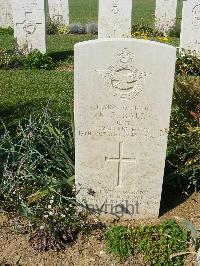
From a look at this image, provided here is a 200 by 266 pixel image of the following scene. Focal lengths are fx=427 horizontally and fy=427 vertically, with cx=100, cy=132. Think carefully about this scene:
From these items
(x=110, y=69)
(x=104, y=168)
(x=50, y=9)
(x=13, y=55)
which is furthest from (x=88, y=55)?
(x=50, y=9)

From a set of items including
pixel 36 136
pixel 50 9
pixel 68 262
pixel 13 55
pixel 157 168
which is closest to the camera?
pixel 68 262

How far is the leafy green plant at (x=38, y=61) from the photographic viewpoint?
9.10m

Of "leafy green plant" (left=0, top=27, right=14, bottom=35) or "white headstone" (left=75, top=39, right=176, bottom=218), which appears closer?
"white headstone" (left=75, top=39, right=176, bottom=218)

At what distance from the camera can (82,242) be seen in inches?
141

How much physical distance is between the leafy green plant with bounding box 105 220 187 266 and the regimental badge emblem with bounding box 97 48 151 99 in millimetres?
1157

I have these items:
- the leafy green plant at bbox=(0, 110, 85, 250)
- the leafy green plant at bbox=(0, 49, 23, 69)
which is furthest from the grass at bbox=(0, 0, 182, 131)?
the leafy green plant at bbox=(0, 110, 85, 250)

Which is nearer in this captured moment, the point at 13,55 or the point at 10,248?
the point at 10,248

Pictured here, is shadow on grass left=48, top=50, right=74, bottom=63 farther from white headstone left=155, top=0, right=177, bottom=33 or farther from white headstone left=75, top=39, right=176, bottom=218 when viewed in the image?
white headstone left=75, top=39, right=176, bottom=218

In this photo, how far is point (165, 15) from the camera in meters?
15.1

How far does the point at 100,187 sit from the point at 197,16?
6897 millimetres

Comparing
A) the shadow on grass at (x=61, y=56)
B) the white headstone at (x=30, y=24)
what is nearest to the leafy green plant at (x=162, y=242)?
the shadow on grass at (x=61, y=56)

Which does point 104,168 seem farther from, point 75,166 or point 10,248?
point 10,248

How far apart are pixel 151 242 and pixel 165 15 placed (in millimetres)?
12809

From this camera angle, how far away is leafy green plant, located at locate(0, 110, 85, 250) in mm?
3541
